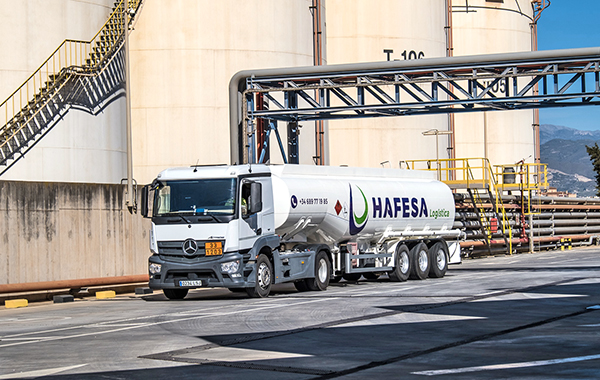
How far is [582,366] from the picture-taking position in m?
9.45

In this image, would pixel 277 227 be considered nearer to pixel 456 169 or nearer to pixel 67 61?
pixel 67 61

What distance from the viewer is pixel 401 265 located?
83.0 feet

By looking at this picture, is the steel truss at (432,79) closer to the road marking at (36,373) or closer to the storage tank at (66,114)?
the storage tank at (66,114)

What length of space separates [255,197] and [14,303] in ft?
19.4

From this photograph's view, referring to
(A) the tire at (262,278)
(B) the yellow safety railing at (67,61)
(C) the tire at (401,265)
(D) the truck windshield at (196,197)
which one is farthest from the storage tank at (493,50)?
(D) the truck windshield at (196,197)

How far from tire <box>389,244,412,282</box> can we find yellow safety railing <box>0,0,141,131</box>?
34.0 feet

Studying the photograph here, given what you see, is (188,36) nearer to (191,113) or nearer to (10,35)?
(191,113)

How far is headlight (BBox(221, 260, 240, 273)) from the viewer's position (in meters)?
19.5

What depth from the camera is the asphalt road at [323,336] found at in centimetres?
978

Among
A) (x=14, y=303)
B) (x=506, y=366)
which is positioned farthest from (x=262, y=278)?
(x=506, y=366)

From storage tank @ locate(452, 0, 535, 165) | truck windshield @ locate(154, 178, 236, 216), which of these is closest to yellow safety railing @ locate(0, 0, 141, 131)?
truck windshield @ locate(154, 178, 236, 216)

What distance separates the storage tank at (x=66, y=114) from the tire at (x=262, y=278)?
27.1ft

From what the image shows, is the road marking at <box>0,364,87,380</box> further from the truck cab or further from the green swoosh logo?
the green swoosh logo

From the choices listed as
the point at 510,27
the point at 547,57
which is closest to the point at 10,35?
the point at 547,57
